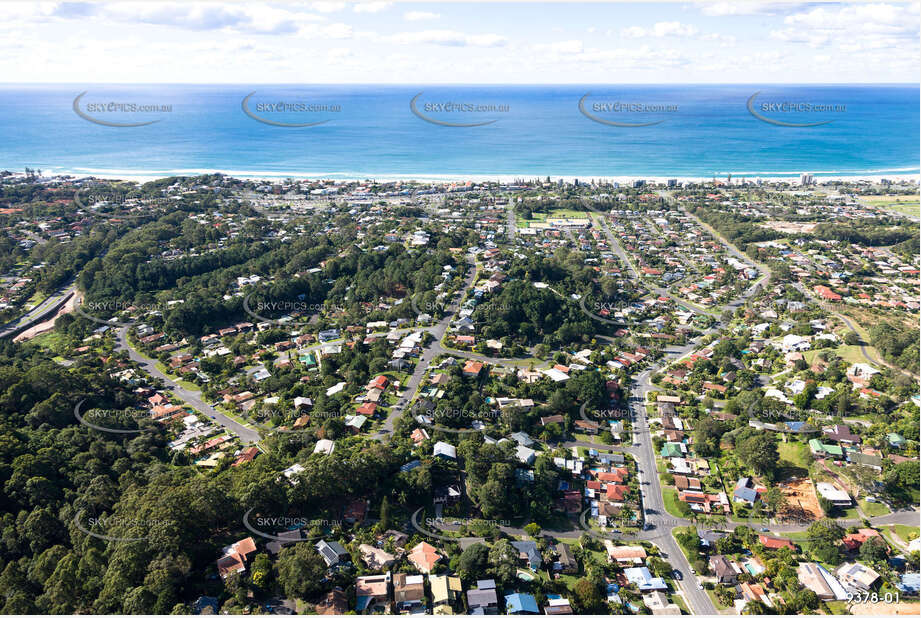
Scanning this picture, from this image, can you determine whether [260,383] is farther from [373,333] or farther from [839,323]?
[839,323]

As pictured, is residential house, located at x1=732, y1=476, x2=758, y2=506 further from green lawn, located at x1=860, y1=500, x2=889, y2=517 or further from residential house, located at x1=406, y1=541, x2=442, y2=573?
residential house, located at x1=406, y1=541, x2=442, y2=573

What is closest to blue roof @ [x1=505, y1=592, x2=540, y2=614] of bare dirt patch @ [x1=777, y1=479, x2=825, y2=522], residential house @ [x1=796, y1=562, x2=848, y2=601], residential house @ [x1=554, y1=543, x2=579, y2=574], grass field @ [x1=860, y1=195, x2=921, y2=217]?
residential house @ [x1=554, y1=543, x2=579, y2=574]

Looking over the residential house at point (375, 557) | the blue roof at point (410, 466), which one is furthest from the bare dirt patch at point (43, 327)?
the residential house at point (375, 557)

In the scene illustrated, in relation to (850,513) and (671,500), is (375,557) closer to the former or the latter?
(671,500)

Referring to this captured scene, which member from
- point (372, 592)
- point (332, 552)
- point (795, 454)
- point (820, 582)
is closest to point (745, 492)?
point (795, 454)

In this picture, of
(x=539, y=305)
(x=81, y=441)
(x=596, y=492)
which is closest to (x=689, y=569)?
(x=596, y=492)

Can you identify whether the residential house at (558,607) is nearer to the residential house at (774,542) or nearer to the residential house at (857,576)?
the residential house at (774,542)
